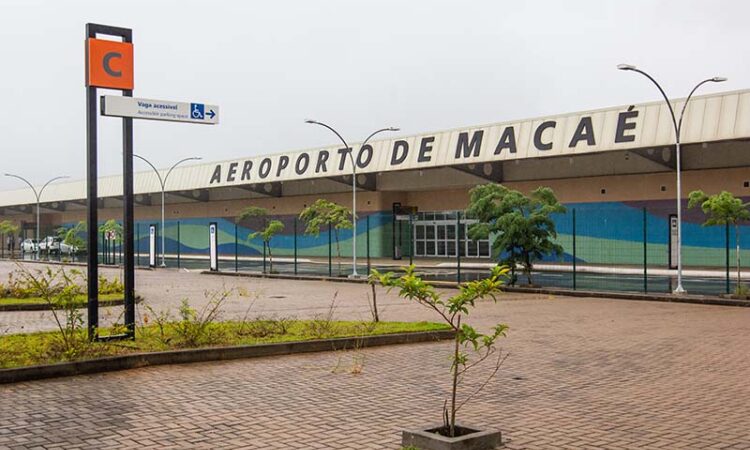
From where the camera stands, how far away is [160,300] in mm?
21594

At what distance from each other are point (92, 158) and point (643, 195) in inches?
1154

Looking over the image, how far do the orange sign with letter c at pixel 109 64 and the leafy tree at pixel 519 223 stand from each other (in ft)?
51.6

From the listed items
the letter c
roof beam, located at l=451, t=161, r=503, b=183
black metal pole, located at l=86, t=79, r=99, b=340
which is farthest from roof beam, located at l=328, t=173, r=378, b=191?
black metal pole, located at l=86, t=79, r=99, b=340

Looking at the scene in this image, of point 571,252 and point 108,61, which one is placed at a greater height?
point 108,61

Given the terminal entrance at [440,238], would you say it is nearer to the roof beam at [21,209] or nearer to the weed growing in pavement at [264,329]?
the weed growing in pavement at [264,329]

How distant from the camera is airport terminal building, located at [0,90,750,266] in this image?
31.5 meters

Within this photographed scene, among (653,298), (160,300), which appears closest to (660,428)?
(653,298)

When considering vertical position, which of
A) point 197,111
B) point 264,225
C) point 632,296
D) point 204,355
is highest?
point 197,111

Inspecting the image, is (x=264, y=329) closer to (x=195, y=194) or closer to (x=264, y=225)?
(x=264, y=225)

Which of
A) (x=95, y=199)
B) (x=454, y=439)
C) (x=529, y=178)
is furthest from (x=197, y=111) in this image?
(x=529, y=178)

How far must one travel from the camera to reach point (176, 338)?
11.4m

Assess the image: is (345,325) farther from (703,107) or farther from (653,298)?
(703,107)

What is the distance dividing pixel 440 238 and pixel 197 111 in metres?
36.2

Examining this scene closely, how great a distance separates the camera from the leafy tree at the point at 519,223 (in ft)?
81.9
